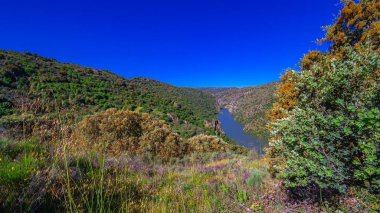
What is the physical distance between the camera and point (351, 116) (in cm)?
303

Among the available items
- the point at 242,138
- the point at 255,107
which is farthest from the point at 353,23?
the point at 255,107

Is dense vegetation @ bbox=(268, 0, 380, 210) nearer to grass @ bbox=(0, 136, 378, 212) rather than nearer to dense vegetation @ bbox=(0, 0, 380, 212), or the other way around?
dense vegetation @ bbox=(0, 0, 380, 212)

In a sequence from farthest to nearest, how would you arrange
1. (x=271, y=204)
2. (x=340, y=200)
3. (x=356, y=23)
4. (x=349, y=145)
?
1. (x=356, y=23)
2. (x=271, y=204)
3. (x=349, y=145)
4. (x=340, y=200)

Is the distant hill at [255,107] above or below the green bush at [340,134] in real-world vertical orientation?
above

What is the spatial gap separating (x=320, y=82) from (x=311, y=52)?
5.41m

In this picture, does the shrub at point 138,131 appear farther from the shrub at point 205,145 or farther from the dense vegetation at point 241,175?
the dense vegetation at point 241,175

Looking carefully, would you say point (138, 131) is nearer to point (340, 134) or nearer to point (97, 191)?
point (97, 191)

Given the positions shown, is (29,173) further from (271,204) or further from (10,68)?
(10,68)

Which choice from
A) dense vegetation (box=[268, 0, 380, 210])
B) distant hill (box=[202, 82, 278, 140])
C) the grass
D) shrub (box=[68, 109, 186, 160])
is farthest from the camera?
distant hill (box=[202, 82, 278, 140])

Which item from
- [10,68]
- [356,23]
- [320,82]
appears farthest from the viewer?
[10,68]

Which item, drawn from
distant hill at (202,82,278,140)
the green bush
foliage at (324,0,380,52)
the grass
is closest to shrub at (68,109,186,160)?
distant hill at (202,82,278,140)

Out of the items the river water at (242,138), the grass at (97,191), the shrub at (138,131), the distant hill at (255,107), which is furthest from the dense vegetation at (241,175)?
the distant hill at (255,107)

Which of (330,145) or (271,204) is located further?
(271,204)

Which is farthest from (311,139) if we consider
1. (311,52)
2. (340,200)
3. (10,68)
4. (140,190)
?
(10,68)
